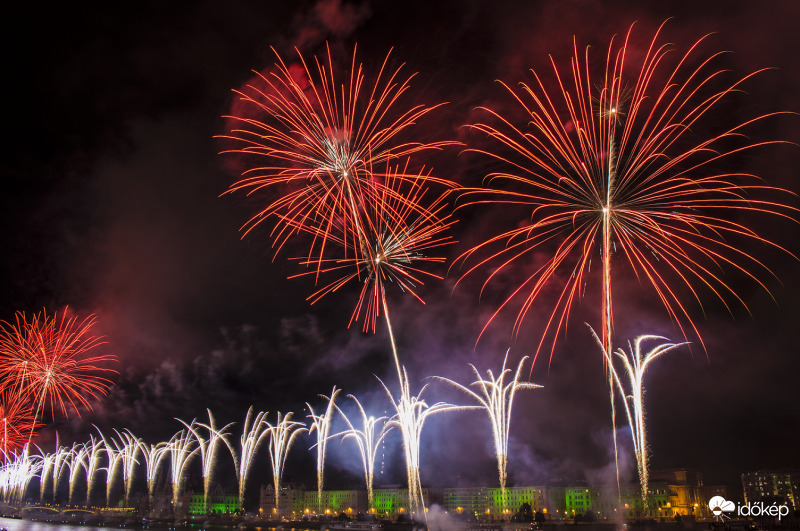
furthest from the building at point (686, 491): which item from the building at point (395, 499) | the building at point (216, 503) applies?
the building at point (216, 503)

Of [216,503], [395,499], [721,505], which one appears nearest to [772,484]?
[395,499]

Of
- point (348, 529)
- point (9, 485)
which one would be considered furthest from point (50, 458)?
point (348, 529)

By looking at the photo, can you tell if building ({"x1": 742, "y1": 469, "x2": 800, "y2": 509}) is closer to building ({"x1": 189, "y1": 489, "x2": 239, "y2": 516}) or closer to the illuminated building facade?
the illuminated building facade

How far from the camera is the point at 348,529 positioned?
59781 millimetres

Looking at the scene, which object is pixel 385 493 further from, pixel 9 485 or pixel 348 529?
pixel 9 485

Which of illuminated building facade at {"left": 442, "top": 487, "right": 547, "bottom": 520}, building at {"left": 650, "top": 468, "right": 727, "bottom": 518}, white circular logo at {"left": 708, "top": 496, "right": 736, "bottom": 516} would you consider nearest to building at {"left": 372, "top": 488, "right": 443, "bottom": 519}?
illuminated building facade at {"left": 442, "top": 487, "right": 547, "bottom": 520}

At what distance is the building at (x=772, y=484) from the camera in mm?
99319

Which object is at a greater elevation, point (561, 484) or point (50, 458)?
point (50, 458)

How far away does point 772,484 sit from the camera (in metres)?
104

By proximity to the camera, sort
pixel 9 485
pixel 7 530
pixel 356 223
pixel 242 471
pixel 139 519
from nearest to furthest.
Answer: pixel 356 223 < pixel 7 530 < pixel 242 471 < pixel 139 519 < pixel 9 485

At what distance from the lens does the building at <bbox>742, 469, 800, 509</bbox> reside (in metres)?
99.3

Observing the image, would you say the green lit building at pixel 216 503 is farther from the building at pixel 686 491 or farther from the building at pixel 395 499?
the building at pixel 686 491

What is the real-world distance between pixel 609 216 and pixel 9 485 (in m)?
129

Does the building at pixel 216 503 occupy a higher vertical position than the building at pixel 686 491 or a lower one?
lower
